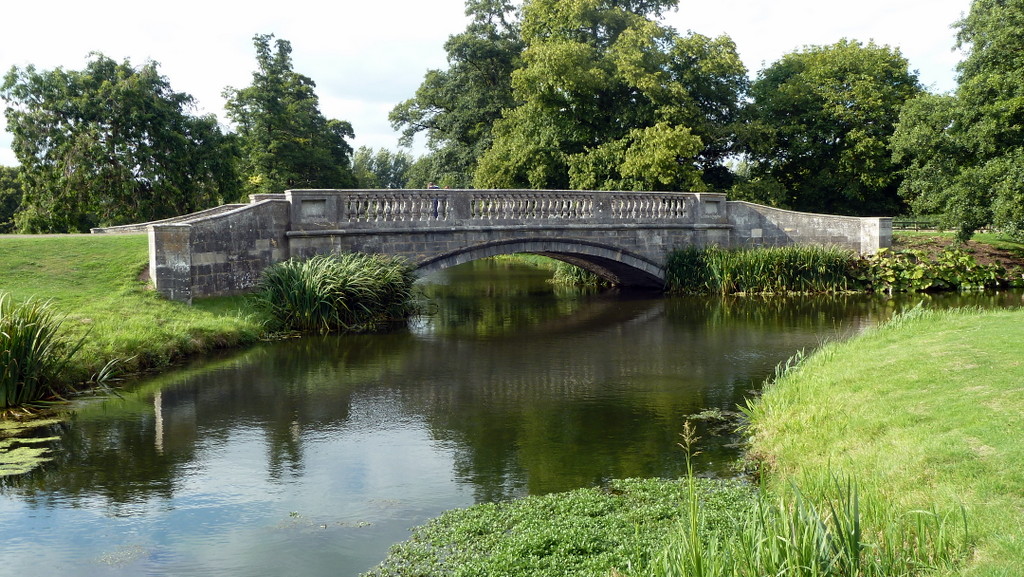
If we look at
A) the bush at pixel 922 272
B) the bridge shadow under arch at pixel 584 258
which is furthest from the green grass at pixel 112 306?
the bush at pixel 922 272

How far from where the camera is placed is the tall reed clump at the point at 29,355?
931cm

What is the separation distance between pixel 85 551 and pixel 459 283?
21.4 m

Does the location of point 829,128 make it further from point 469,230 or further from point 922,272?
point 469,230

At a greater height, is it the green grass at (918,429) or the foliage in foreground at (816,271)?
the foliage in foreground at (816,271)

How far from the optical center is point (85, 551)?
5785mm

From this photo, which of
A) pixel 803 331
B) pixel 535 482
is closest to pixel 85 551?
pixel 535 482

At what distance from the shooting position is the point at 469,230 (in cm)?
1853

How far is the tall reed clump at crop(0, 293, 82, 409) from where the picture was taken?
30.6ft

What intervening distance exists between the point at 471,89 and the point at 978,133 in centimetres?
1998

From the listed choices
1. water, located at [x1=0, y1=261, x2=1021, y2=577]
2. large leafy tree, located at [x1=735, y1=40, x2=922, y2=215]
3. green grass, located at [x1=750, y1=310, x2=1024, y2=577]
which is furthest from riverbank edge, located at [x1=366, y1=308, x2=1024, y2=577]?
large leafy tree, located at [x1=735, y1=40, x2=922, y2=215]

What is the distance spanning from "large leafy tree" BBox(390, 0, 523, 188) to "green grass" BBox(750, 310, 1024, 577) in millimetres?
25267

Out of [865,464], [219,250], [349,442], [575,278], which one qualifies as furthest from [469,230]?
[865,464]

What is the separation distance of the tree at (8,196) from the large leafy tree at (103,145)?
12728mm

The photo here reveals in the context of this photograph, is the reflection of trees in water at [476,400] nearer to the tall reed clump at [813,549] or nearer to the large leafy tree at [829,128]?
the tall reed clump at [813,549]
